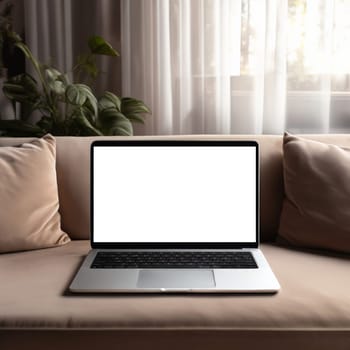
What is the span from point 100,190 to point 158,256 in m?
0.23

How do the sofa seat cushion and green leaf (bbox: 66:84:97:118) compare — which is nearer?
the sofa seat cushion

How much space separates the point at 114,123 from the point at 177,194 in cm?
74

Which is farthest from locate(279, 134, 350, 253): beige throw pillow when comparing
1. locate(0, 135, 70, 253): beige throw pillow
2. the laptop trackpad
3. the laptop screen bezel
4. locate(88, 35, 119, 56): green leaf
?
locate(88, 35, 119, 56): green leaf

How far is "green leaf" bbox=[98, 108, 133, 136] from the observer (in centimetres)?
220

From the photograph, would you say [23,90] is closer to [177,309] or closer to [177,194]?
[177,194]

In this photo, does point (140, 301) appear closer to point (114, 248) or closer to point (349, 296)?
point (114, 248)

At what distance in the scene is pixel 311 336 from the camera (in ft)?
4.02

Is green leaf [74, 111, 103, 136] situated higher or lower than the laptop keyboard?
higher

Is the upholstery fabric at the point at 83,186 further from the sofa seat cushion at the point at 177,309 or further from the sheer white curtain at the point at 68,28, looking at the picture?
the sheer white curtain at the point at 68,28

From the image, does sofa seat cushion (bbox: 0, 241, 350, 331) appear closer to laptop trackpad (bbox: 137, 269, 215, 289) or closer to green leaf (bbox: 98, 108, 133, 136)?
laptop trackpad (bbox: 137, 269, 215, 289)

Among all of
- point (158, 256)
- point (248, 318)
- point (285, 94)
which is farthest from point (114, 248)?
point (285, 94)

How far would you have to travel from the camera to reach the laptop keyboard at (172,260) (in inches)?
56.7

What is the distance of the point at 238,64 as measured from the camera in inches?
96.8

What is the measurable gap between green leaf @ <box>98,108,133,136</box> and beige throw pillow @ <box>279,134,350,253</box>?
0.72m
